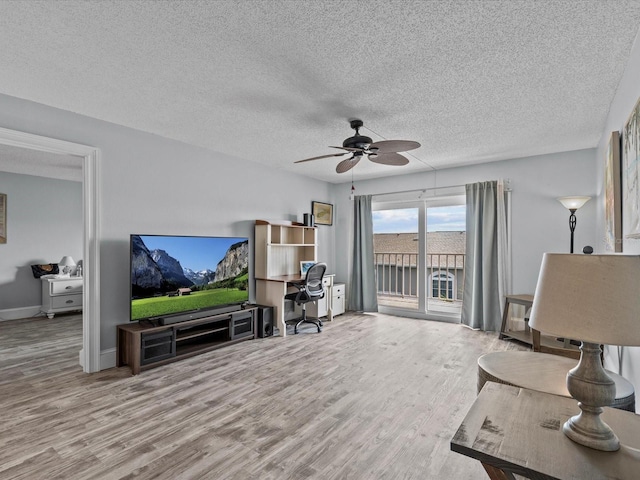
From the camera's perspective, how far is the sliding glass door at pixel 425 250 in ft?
17.9

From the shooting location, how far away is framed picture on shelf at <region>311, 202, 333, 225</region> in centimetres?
602

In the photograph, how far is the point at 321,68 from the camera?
2.27 meters

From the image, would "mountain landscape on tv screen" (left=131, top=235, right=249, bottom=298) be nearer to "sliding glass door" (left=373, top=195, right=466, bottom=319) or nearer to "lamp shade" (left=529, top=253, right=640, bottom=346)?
"sliding glass door" (left=373, top=195, right=466, bottom=319)

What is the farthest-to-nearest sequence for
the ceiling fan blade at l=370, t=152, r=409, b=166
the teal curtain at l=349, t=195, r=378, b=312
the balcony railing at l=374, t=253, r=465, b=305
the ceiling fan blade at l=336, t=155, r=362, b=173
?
the teal curtain at l=349, t=195, r=378, b=312 → the balcony railing at l=374, t=253, r=465, b=305 → the ceiling fan blade at l=336, t=155, r=362, b=173 → the ceiling fan blade at l=370, t=152, r=409, b=166

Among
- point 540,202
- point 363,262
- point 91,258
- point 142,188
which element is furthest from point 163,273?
point 540,202

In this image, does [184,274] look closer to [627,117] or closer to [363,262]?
[363,262]

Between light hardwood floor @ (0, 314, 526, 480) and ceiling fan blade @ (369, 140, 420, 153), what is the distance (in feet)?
6.79

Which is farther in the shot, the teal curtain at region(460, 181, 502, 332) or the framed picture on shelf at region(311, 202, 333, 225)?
the framed picture on shelf at region(311, 202, 333, 225)

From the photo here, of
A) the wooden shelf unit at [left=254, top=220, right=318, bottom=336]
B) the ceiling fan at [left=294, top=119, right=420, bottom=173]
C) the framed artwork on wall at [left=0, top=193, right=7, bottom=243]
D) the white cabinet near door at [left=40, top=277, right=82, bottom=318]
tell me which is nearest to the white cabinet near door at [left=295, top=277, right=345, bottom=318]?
the wooden shelf unit at [left=254, top=220, right=318, bottom=336]

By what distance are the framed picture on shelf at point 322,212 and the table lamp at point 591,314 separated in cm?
508

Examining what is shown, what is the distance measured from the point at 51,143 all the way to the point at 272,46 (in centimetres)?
233

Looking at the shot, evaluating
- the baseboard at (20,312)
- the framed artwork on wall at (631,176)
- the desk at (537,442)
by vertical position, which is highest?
the framed artwork on wall at (631,176)

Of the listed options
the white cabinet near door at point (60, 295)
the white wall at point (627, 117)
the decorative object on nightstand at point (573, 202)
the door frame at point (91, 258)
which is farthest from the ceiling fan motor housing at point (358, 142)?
the white cabinet near door at point (60, 295)

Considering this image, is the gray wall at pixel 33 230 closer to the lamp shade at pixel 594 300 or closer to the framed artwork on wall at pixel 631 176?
the lamp shade at pixel 594 300
